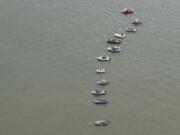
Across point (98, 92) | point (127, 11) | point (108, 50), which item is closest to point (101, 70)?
point (98, 92)

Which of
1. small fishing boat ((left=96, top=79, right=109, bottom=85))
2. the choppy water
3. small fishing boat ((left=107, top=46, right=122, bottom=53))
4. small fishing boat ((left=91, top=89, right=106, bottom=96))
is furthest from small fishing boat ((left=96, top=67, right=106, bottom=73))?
small fishing boat ((left=107, top=46, right=122, bottom=53))

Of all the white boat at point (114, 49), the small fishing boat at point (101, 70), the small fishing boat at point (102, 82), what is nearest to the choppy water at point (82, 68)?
the small fishing boat at point (102, 82)

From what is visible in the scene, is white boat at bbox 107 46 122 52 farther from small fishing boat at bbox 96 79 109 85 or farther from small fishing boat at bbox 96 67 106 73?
small fishing boat at bbox 96 79 109 85

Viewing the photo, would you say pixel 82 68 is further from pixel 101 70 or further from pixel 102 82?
pixel 102 82

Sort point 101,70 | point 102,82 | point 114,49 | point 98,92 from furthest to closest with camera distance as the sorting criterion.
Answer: point 114,49 → point 101,70 → point 102,82 → point 98,92

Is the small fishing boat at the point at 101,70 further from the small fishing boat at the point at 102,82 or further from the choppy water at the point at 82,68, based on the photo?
the small fishing boat at the point at 102,82

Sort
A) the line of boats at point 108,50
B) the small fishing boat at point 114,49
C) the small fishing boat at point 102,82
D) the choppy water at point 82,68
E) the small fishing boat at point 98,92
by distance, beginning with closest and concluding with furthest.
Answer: the choppy water at point 82,68
the line of boats at point 108,50
the small fishing boat at point 98,92
the small fishing boat at point 102,82
the small fishing boat at point 114,49

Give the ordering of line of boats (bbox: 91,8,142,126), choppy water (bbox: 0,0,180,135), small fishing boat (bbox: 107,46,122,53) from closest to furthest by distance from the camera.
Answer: choppy water (bbox: 0,0,180,135) → line of boats (bbox: 91,8,142,126) → small fishing boat (bbox: 107,46,122,53)

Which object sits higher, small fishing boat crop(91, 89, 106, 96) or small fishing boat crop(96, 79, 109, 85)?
small fishing boat crop(96, 79, 109, 85)
